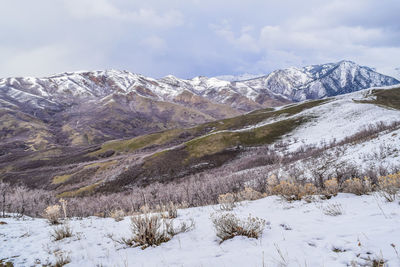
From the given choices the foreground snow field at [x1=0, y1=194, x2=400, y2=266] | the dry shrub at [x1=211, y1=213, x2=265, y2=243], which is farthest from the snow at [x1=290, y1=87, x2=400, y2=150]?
the dry shrub at [x1=211, y1=213, x2=265, y2=243]

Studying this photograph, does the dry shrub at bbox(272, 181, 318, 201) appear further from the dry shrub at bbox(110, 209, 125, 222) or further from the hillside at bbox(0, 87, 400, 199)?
the hillside at bbox(0, 87, 400, 199)

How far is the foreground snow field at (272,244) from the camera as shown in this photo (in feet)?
11.4

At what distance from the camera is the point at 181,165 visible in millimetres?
60594

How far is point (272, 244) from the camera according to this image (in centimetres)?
431

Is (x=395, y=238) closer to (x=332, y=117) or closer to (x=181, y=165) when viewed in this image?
(x=181, y=165)

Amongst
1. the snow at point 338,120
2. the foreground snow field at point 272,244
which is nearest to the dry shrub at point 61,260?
the foreground snow field at point 272,244

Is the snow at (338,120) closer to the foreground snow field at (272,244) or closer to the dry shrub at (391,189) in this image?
the dry shrub at (391,189)

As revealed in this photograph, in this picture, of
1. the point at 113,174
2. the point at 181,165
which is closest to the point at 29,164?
the point at 113,174

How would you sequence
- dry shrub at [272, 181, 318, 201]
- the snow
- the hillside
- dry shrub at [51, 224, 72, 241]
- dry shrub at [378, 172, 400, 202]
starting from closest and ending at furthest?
dry shrub at [378, 172, 400, 202] < dry shrub at [51, 224, 72, 241] < dry shrub at [272, 181, 318, 201] < the snow < the hillside

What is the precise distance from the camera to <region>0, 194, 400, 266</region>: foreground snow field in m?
3.48

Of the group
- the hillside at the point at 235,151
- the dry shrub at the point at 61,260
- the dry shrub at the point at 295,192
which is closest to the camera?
the dry shrub at the point at 61,260

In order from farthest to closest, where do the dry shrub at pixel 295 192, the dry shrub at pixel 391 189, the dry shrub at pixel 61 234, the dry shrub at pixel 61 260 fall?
the dry shrub at pixel 295 192 → the dry shrub at pixel 61 234 → the dry shrub at pixel 391 189 → the dry shrub at pixel 61 260

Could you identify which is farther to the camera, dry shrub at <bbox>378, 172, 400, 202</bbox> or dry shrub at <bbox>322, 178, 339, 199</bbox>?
dry shrub at <bbox>322, 178, 339, 199</bbox>

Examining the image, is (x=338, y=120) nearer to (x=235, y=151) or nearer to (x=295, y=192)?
(x=235, y=151)
